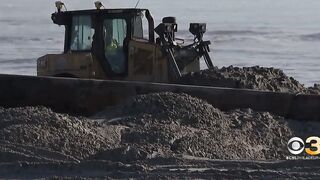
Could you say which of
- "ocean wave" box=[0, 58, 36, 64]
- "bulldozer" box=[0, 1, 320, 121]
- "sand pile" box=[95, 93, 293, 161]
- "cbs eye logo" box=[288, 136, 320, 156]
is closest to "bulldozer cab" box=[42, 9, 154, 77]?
"bulldozer" box=[0, 1, 320, 121]

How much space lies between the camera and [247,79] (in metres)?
11.8

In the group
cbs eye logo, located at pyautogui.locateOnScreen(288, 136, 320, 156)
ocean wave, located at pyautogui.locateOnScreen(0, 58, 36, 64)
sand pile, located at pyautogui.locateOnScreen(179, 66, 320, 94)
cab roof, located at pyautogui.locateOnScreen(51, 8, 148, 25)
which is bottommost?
cbs eye logo, located at pyautogui.locateOnScreen(288, 136, 320, 156)

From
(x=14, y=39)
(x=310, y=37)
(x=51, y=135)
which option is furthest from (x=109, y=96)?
(x=310, y=37)

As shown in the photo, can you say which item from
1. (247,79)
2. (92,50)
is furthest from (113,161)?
(92,50)

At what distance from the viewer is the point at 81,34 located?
1301 cm

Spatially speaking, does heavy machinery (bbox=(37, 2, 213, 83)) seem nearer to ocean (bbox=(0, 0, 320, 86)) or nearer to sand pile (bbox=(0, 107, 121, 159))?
sand pile (bbox=(0, 107, 121, 159))

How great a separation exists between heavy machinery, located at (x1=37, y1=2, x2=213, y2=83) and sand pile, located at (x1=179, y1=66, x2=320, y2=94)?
0.61 meters

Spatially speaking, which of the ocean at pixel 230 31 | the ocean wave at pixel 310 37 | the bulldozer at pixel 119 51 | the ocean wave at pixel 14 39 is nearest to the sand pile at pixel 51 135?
the bulldozer at pixel 119 51

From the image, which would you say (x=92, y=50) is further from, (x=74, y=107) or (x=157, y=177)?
(x=157, y=177)

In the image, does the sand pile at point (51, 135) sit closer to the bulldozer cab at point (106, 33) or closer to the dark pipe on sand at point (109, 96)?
the dark pipe on sand at point (109, 96)

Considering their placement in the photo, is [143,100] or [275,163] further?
[143,100]

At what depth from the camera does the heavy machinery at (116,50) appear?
12.6m

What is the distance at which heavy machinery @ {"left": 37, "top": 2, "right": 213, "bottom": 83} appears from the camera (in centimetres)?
1258

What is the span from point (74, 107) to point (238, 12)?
33.0m
